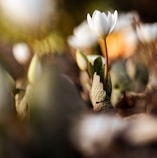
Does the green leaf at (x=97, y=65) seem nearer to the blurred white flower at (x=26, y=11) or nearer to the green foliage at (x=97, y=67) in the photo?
the green foliage at (x=97, y=67)

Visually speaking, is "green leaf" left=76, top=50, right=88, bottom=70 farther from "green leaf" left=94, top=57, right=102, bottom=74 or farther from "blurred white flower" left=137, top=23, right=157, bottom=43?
"blurred white flower" left=137, top=23, right=157, bottom=43

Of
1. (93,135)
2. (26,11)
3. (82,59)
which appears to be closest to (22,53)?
(26,11)

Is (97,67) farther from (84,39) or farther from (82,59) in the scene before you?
(84,39)

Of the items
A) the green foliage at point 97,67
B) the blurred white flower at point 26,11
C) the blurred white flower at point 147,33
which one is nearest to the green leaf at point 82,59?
the green foliage at point 97,67

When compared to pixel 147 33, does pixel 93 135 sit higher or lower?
lower

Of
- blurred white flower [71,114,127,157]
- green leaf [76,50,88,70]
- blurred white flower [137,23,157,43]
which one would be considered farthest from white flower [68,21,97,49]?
blurred white flower [71,114,127,157]

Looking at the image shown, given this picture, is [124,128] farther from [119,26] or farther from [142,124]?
[119,26]

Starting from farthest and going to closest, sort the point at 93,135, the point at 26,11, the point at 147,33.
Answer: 1. the point at 26,11
2. the point at 147,33
3. the point at 93,135
